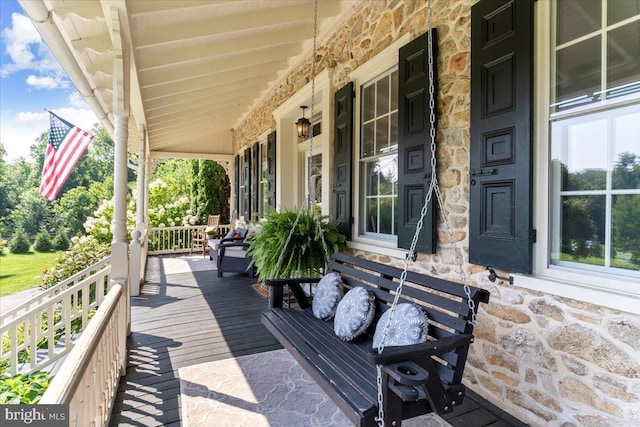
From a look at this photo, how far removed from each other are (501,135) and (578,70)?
18.9 inches

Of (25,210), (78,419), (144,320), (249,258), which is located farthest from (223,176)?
(25,210)

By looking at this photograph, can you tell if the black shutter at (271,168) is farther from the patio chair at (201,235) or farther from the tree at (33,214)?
the tree at (33,214)

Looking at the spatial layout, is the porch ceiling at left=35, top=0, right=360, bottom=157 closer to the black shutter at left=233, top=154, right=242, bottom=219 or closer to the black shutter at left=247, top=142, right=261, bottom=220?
the black shutter at left=247, top=142, right=261, bottom=220

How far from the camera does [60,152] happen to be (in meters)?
4.77

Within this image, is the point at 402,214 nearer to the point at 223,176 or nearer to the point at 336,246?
the point at 336,246

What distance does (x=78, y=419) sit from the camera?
1.29 m

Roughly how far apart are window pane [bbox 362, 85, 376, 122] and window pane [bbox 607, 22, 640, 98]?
2.11 metres

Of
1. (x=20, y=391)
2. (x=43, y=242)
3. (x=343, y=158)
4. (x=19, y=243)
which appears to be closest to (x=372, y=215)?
(x=343, y=158)

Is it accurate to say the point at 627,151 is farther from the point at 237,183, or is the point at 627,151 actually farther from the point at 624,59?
the point at 237,183

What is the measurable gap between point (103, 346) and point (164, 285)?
3.91 m

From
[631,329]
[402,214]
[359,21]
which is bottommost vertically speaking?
[631,329]

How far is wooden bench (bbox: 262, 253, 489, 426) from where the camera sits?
1.38m

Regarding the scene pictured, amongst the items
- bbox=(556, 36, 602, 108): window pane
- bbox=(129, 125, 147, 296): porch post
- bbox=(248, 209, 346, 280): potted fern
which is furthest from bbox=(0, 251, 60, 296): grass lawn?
bbox=(556, 36, 602, 108): window pane

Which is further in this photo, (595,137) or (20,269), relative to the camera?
(20,269)
